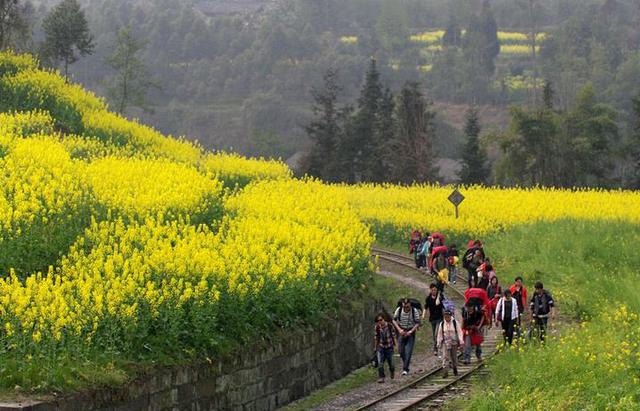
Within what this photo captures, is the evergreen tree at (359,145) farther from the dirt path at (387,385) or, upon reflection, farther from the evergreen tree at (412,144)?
the dirt path at (387,385)

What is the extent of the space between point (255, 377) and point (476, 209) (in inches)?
1376

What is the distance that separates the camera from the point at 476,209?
5753 centimetres

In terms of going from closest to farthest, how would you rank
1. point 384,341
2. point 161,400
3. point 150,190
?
point 161,400 → point 384,341 → point 150,190

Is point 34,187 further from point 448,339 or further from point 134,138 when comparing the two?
point 134,138

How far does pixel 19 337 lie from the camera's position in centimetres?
1952

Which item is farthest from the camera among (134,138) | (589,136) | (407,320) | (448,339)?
(589,136)

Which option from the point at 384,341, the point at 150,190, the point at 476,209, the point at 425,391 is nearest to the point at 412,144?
the point at 476,209

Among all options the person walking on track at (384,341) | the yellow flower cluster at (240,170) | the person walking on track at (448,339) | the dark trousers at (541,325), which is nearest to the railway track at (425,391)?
the person walking on track at (448,339)

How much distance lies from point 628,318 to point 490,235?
90.9ft

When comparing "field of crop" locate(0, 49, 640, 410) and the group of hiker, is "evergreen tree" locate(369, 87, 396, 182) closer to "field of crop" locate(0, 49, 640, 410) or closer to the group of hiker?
"field of crop" locate(0, 49, 640, 410)

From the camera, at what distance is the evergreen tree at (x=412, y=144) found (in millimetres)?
89938

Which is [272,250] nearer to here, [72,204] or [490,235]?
[72,204]

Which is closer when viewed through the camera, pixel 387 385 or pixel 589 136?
pixel 387 385

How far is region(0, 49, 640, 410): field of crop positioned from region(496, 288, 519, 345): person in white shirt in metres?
1.36
